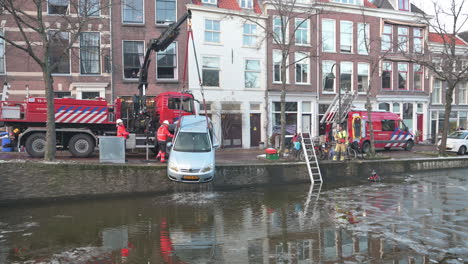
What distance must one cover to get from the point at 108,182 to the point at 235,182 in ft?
15.3

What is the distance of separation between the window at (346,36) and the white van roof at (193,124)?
19052 mm

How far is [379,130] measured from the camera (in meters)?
23.3

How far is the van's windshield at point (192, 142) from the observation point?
12.8 metres

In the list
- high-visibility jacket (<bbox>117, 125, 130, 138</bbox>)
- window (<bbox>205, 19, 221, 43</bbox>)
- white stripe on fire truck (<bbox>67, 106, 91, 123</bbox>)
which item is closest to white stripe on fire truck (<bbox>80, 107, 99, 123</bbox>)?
white stripe on fire truck (<bbox>67, 106, 91, 123</bbox>)

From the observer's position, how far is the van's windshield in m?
12.8

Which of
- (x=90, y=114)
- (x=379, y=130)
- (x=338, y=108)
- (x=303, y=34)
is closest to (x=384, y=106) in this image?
(x=379, y=130)

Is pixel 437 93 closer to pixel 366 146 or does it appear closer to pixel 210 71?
pixel 366 146

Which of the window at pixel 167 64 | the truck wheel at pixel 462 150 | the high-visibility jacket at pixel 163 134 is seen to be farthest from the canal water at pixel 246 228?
the window at pixel 167 64

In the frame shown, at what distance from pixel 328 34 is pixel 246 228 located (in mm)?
23412

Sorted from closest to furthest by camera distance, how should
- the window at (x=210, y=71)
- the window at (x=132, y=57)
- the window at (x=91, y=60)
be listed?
the window at (x=91, y=60)
the window at (x=132, y=57)
the window at (x=210, y=71)

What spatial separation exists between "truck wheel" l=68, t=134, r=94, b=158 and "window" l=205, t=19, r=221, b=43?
42.3ft

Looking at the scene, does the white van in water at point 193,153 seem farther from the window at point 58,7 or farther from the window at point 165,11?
the window at point 165,11

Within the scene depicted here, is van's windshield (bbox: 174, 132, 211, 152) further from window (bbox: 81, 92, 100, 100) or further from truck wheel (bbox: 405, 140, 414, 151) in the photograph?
truck wheel (bbox: 405, 140, 414, 151)

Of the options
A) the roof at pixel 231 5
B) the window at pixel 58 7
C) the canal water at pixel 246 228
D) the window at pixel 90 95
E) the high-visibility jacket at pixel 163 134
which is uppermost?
the roof at pixel 231 5
